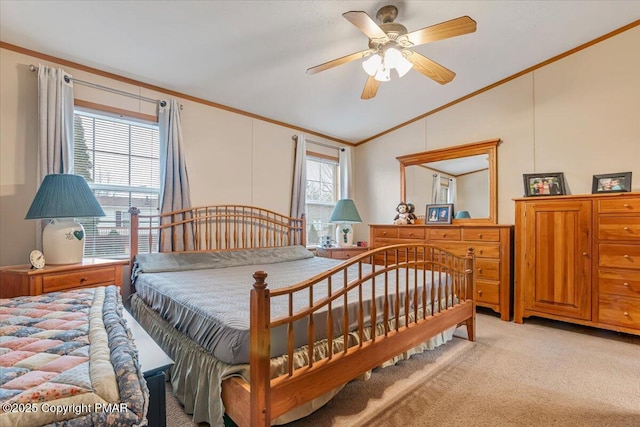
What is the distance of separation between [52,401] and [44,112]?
268 centimetres

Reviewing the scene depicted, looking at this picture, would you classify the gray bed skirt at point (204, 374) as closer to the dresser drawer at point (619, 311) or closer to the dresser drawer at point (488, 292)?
the dresser drawer at point (488, 292)

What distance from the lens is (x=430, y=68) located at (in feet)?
8.14

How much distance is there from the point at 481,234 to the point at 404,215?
1.18 meters

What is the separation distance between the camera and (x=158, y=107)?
10.6 ft

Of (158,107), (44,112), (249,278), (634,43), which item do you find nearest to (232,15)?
(158,107)

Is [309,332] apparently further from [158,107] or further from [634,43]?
[634,43]

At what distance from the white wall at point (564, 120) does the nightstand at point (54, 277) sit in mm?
4128

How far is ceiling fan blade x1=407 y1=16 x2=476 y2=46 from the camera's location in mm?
1908

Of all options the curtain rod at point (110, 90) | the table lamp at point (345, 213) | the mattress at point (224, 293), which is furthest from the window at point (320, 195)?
the curtain rod at point (110, 90)

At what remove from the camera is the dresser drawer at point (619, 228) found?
273 centimetres

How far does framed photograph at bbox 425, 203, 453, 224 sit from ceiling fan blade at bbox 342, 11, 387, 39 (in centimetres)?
264

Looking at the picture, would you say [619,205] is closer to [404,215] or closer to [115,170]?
[404,215]

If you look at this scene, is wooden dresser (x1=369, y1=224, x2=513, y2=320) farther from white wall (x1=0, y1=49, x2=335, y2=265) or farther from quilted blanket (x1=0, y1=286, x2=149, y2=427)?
quilted blanket (x1=0, y1=286, x2=149, y2=427)

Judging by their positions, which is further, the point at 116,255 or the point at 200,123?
the point at 200,123
